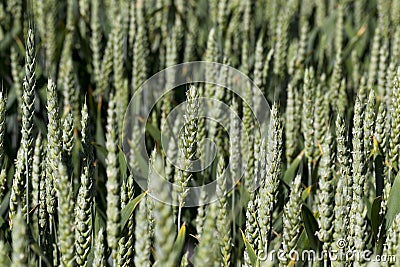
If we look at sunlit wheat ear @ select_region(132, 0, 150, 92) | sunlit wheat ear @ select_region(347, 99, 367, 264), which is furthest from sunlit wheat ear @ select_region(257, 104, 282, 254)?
sunlit wheat ear @ select_region(132, 0, 150, 92)

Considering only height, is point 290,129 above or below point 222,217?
above

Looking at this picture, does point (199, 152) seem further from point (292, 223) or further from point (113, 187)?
point (113, 187)

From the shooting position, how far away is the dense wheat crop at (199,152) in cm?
80

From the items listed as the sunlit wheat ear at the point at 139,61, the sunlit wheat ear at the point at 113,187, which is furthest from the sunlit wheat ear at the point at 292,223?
the sunlit wheat ear at the point at 139,61

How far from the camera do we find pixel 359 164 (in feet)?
2.90

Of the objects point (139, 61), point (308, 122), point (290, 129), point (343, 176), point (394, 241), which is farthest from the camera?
point (139, 61)

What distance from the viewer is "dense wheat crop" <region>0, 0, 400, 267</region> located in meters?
0.80

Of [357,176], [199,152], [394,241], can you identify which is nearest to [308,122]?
[199,152]

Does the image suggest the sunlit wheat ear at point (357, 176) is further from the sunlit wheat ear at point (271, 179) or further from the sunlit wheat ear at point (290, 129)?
the sunlit wheat ear at point (290, 129)

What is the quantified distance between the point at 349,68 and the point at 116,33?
794 millimetres

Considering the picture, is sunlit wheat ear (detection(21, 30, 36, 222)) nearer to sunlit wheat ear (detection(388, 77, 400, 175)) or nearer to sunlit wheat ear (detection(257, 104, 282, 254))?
sunlit wheat ear (detection(257, 104, 282, 254))

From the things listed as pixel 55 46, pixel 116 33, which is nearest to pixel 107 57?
pixel 116 33

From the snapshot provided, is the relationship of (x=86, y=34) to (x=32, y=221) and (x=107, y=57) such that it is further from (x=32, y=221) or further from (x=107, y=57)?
(x=32, y=221)

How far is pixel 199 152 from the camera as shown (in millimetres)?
1214
